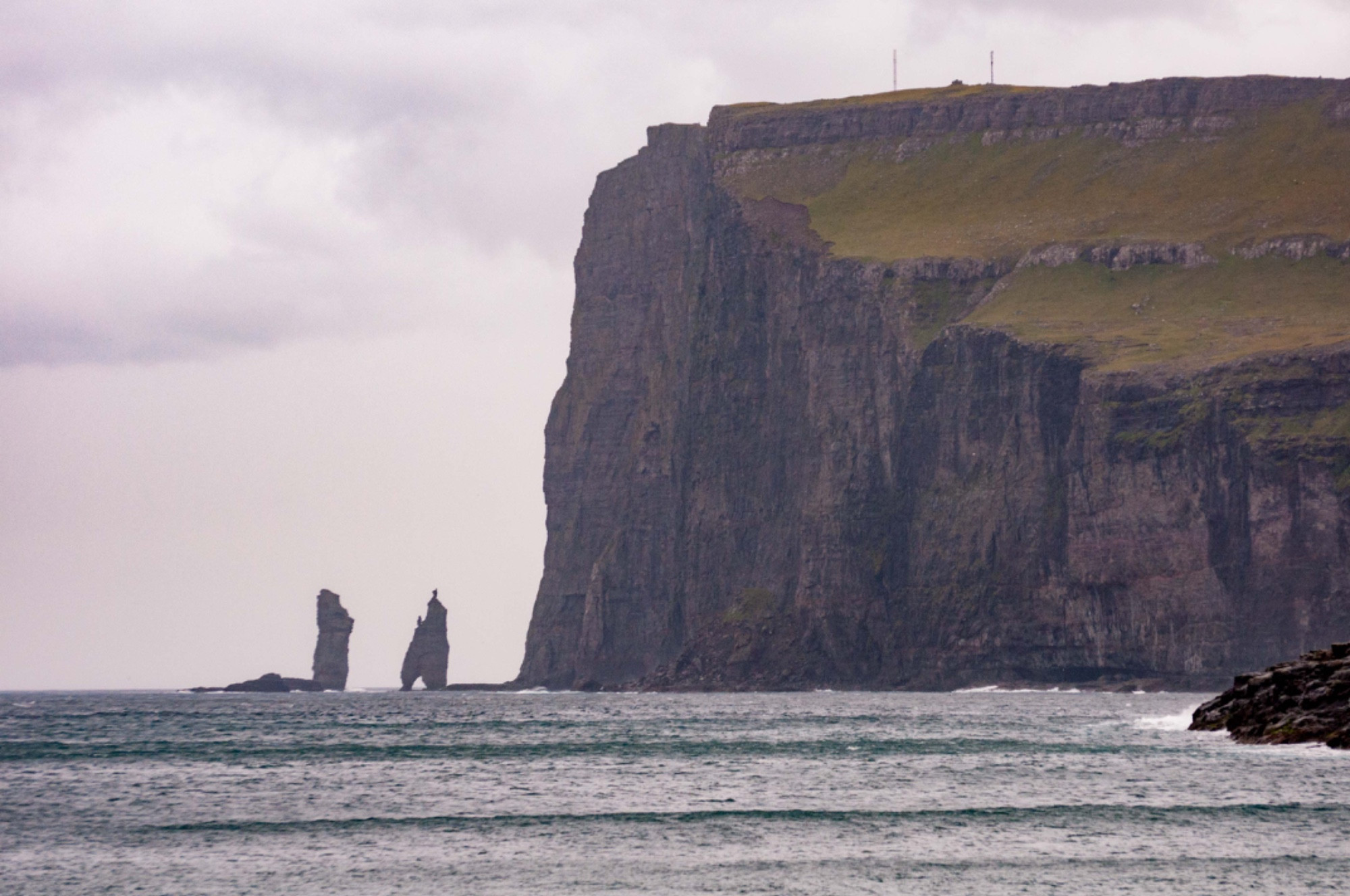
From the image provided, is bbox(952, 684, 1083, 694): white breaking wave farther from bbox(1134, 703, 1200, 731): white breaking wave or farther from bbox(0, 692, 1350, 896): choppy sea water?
bbox(0, 692, 1350, 896): choppy sea water

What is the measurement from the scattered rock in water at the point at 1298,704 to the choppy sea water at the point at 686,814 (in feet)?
6.22

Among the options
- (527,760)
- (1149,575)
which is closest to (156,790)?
(527,760)

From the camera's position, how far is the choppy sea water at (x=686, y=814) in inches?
1906

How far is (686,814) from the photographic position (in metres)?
61.9

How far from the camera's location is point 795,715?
13462 cm

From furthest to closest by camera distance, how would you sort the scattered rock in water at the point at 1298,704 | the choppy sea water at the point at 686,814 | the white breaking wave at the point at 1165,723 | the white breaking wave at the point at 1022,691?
1. the white breaking wave at the point at 1022,691
2. the white breaking wave at the point at 1165,723
3. the scattered rock in water at the point at 1298,704
4. the choppy sea water at the point at 686,814

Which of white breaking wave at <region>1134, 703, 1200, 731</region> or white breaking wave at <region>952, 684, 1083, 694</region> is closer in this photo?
white breaking wave at <region>1134, 703, 1200, 731</region>

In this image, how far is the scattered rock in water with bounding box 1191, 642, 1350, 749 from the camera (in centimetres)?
8281

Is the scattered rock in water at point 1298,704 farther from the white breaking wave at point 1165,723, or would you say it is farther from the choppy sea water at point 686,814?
the white breaking wave at point 1165,723

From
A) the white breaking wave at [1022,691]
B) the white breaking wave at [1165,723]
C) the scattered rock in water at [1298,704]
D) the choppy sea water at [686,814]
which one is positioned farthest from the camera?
the white breaking wave at [1022,691]

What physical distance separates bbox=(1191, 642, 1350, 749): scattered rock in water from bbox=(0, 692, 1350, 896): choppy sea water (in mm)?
1897

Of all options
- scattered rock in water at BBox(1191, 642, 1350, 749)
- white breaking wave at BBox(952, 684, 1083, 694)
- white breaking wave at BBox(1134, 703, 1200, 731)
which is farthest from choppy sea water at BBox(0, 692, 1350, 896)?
white breaking wave at BBox(952, 684, 1083, 694)

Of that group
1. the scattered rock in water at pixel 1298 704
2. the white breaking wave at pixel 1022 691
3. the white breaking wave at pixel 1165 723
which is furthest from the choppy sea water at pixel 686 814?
the white breaking wave at pixel 1022 691

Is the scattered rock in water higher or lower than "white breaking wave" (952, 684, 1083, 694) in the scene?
lower
